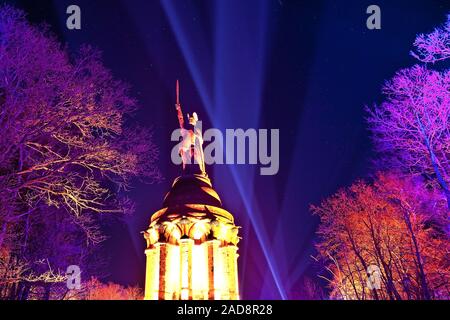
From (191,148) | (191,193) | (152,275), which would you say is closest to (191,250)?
(152,275)

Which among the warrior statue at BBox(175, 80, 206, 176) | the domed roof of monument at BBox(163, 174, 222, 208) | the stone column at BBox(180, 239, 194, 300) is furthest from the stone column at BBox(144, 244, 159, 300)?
the warrior statue at BBox(175, 80, 206, 176)

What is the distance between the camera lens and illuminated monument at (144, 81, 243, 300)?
17.8 metres

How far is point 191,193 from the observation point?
19.7 meters

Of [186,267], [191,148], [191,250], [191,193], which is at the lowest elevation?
[186,267]

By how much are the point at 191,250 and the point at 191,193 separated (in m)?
2.89

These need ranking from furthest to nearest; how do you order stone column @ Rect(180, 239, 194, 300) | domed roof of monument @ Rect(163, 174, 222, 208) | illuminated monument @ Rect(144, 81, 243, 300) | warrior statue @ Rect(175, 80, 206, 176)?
warrior statue @ Rect(175, 80, 206, 176)
domed roof of monument @ Rect(163, 174, 222, 208)
illuminated monument @ Rect(144, 81, 243, 300)
stone column @ Rect(180, 239, 194, 300)

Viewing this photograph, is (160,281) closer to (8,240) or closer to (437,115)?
(8,240)

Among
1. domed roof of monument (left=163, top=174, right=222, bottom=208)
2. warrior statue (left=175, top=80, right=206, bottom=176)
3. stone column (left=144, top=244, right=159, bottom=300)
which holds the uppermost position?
warrior statue (left=175, top=80, right=206, bottom=176)

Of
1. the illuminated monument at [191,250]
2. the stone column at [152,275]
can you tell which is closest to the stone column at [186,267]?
the illuminated monument at [191,250]

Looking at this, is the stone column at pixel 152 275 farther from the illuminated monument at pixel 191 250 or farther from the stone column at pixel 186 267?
the stone column at pixel 186 267

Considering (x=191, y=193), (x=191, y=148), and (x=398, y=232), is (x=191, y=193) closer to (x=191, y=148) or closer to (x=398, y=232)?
(x=191, y=148)

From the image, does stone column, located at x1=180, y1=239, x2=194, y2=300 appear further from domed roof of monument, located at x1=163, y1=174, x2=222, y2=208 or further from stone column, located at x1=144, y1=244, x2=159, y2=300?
domed roof of monument, located at x1=163, y1=174, x2=222, y2=208

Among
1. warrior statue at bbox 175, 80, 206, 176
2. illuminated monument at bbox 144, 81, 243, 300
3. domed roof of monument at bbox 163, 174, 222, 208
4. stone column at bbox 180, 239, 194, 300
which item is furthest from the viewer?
warrior statue at bbox 175, 80, 206, 176

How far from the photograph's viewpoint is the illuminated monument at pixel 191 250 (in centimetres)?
1781
